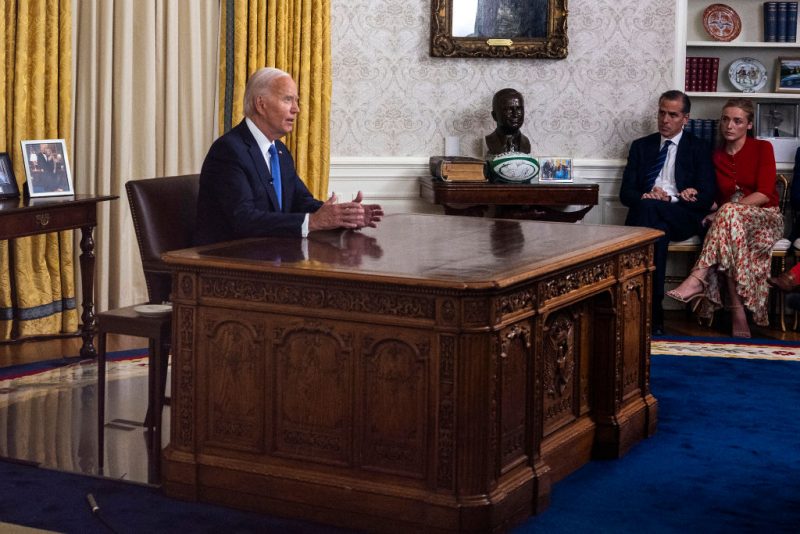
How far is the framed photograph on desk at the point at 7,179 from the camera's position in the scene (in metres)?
5.19

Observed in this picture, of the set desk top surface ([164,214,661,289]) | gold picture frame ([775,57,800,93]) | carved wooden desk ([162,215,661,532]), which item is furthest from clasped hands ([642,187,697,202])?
carved wooden desk ([162,215,661,532])

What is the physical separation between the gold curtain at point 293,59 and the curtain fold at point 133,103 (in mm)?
125

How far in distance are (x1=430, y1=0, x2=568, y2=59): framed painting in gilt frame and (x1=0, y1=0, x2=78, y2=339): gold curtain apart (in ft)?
7.14

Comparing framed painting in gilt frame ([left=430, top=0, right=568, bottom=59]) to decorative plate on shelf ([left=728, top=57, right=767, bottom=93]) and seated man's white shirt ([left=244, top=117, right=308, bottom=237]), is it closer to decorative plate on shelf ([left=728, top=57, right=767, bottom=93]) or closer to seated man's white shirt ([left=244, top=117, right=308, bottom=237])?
decorative plate on shelf ([left=728, top=57, right=767, bottom=93])

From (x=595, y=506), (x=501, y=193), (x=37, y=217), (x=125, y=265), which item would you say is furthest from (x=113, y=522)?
(x=501, y=193)

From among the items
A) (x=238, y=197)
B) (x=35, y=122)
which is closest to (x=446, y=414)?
(x=238, y=197)

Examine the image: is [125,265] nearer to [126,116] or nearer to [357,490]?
[126,116]

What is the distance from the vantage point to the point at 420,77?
6.85 metres

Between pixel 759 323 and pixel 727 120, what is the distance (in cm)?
114

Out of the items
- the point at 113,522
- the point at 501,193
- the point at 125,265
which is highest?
the point at 501,193

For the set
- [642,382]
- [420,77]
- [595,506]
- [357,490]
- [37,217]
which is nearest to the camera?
[357,490]

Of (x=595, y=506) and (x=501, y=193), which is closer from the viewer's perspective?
(x=595, y=506)

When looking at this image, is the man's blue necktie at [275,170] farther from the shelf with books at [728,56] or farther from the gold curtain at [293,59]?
the shelf with books at [728,56]

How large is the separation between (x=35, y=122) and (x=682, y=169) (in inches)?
136
